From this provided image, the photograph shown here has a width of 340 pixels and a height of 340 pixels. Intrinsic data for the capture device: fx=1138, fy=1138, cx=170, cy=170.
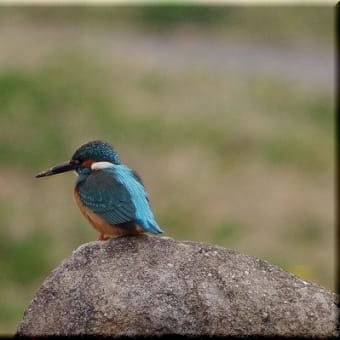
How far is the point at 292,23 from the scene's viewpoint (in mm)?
22453

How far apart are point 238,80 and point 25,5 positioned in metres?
4.99

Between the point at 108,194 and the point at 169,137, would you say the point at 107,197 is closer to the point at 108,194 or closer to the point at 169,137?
the point at 108,194

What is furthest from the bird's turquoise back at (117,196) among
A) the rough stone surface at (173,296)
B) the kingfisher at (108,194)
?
the rough stone surface at (173,296)

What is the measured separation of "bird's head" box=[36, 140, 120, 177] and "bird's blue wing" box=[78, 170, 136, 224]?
0.07 m

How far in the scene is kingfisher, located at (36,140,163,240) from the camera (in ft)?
18.3

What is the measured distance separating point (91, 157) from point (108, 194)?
247mm

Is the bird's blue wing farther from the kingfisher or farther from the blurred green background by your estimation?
the blurred green background

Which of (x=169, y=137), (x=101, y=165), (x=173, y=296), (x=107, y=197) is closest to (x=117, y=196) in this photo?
(x=107, y=197)

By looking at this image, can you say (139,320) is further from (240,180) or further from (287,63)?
(287,63)

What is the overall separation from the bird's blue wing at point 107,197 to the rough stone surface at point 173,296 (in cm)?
18

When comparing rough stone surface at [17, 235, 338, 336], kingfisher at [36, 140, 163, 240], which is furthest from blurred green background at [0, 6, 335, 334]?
rough stone surface at [17, 235, 338, 336]

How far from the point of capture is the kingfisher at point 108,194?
220 inches

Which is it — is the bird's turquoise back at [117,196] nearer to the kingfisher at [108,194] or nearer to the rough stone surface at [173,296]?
the kingfisher at [108,194]

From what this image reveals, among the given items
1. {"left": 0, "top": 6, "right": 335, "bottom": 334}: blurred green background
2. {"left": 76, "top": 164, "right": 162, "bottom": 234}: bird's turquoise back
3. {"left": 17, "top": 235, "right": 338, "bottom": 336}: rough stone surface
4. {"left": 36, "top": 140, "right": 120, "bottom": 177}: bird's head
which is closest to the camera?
{"left": 17, "top": 235, "right": 338, "bottom": 336}: rough stone surface
